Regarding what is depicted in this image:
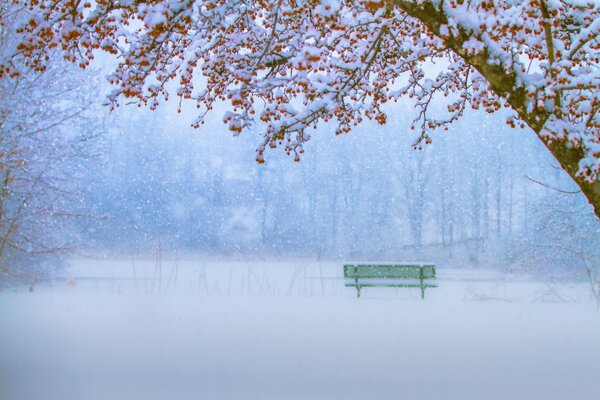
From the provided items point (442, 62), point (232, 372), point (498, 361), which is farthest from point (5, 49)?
point (442, 62)

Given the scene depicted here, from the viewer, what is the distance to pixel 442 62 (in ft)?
128

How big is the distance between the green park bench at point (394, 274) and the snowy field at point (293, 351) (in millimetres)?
1787

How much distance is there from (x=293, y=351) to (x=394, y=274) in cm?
574

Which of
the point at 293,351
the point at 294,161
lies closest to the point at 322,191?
the point at 294,161

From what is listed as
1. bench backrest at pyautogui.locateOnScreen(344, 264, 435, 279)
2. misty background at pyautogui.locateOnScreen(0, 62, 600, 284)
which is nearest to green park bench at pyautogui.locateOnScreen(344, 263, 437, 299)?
Result: bench backrest at pyautogui.locateOnScreen(344, 264, 435, 279)

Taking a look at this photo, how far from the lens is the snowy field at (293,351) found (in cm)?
493

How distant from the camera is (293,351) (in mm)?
6164

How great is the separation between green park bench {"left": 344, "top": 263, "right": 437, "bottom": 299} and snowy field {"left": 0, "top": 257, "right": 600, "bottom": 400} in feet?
Answer: 5.86

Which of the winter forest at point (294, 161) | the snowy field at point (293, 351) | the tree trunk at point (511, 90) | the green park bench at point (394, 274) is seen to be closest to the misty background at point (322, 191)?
the winter forest at point (294, 161)

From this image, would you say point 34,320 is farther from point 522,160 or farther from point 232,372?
point 522,160

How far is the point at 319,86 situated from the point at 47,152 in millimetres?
8026

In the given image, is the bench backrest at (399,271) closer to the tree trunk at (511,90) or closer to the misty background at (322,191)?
the tree trunk at (511,90)

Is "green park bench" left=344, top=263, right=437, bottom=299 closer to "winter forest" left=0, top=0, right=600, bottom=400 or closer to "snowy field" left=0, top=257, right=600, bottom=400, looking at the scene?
"winter forest" left=0, top=0, right=600, bottom=400

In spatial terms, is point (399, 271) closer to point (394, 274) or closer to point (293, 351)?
point (394, 274)
